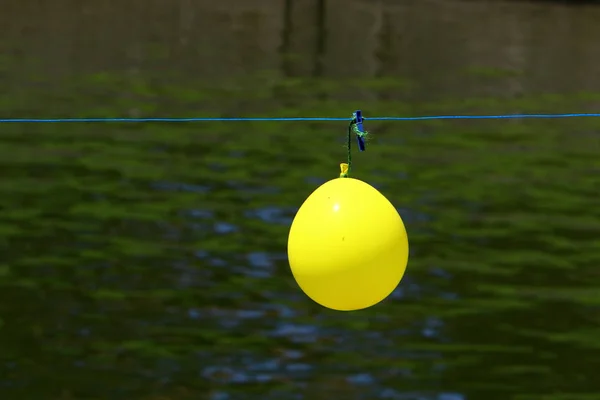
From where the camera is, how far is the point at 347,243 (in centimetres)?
505

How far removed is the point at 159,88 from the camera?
19594 millimetres

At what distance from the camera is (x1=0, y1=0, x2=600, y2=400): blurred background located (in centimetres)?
952

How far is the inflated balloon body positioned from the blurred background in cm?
379

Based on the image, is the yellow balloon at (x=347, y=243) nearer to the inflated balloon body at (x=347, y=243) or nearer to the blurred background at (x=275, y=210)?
the inflated balloon body at (x=347, y=243)

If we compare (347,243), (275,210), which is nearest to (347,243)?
(347,243)

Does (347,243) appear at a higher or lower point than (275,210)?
lower

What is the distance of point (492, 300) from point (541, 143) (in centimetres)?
621

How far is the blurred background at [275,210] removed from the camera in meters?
9.52

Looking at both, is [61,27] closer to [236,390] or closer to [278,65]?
[278,65]

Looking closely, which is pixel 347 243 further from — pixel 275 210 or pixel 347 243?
pixel 275 210

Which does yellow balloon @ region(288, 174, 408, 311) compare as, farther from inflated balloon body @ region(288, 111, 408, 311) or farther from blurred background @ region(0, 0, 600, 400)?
blurred background @ region(0, 0, 600, 400)

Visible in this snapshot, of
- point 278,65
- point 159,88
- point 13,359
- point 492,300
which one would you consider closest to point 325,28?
point 278,65

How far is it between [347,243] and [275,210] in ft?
27.3

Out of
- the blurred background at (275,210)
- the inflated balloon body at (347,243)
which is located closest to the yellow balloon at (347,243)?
the inflated balloon body at (347,243)
